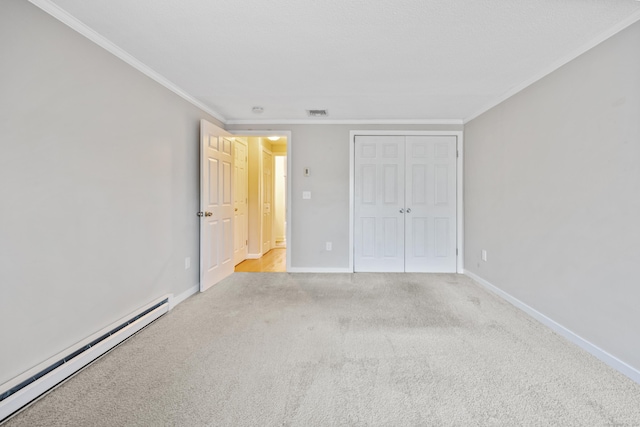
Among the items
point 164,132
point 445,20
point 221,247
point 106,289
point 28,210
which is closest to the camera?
point 28,210

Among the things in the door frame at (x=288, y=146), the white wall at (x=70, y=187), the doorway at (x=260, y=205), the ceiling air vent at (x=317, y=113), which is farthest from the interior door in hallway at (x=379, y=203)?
the white wall at (x=70, y=187)

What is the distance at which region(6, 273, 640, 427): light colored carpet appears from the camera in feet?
4.60

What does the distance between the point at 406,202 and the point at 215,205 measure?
2.61m

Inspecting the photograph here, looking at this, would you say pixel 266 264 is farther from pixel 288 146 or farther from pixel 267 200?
pixel 288 146

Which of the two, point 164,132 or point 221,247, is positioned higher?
point 164,132

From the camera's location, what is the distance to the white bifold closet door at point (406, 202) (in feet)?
13.3

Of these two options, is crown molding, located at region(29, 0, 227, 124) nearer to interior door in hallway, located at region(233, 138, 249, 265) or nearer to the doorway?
the doorway

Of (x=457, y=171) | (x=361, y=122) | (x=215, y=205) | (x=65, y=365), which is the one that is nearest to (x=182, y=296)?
(x=215, y=205)

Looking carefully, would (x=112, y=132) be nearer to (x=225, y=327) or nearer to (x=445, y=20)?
(x=225, y=327)

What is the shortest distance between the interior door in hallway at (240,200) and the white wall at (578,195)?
146 inches

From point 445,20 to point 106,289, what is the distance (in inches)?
117

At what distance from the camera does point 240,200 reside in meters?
4.88

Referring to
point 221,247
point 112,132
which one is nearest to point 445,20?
point 112,132

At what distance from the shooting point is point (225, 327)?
7.83ft
